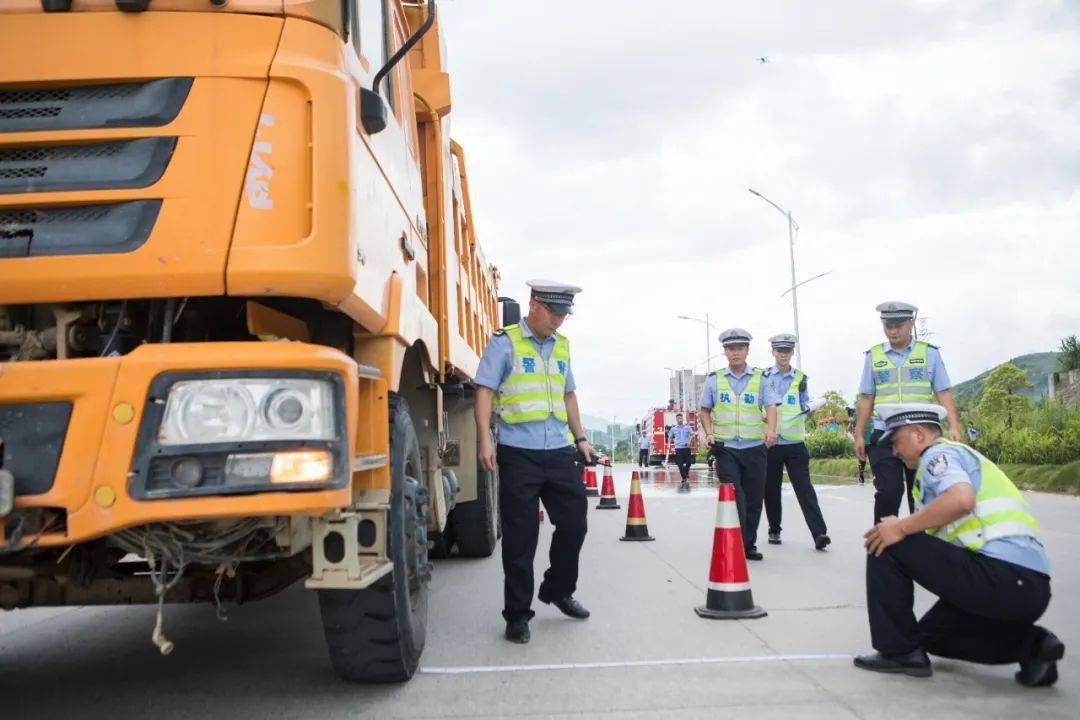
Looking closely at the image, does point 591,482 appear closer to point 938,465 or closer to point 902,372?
point 902,372

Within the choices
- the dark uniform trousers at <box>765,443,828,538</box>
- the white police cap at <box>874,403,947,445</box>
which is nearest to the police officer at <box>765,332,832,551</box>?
the dark uniform trousers at <box>765,443,828,538</box>

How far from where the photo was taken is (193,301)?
3.41 meters

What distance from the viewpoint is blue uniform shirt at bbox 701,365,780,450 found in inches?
331

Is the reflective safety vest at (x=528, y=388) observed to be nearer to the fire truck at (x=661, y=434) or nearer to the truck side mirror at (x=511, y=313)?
the truck side mirror at (x=511, y=313)

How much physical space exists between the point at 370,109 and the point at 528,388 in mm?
2257

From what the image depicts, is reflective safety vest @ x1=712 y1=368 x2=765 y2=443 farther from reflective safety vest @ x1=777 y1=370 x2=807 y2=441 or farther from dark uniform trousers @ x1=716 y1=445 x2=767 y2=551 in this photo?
reflective safety vest @ x1=777 y1=370 x2=807 y2=441

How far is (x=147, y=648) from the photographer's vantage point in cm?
543

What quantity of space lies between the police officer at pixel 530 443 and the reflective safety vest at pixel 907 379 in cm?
256

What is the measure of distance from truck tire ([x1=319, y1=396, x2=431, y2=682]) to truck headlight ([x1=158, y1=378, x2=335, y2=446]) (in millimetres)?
1048

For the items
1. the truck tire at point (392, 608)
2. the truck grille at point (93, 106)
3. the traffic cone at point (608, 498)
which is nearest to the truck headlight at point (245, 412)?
the truck grille at point (93, 106)

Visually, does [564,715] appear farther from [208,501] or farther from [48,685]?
[48,685]

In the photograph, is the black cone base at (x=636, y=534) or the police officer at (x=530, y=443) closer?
the police officer at (x=530, y=443)

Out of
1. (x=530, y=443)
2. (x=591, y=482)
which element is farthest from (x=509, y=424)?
(x=591, y=482)

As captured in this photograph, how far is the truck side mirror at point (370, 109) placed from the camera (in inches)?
142
